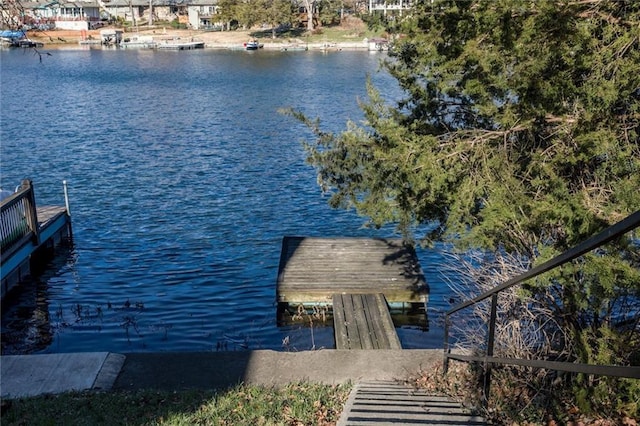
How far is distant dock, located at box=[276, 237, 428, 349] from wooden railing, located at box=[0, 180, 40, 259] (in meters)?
6.72

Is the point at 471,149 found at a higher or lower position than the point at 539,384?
higher

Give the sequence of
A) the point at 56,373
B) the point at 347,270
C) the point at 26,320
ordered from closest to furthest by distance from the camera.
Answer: the point at 56,373
the point at 26,320
the point at 347,270

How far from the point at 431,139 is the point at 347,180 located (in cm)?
327

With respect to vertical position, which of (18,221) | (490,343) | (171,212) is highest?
(490,343)

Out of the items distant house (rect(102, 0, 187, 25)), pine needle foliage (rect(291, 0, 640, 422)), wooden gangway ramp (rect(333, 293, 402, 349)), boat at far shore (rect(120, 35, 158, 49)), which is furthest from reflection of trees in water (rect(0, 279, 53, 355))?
distant house (rect(102, 0, 187, 25))

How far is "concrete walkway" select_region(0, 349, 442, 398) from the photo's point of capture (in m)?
9.03

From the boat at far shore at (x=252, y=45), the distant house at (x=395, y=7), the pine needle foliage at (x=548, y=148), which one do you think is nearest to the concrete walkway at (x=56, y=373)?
the pine needle foliage at (x=548, y=148)

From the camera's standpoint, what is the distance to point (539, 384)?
7.64 metres

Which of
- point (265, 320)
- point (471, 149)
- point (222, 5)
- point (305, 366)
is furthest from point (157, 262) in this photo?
point (222, 5)

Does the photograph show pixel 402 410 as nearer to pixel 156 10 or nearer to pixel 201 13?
pixel 201 13

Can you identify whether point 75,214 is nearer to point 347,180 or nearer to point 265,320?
point 265,320

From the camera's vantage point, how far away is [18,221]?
17.7m

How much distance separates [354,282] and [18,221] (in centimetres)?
886

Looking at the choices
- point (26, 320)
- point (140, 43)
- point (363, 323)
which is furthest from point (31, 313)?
point (140, 43)
